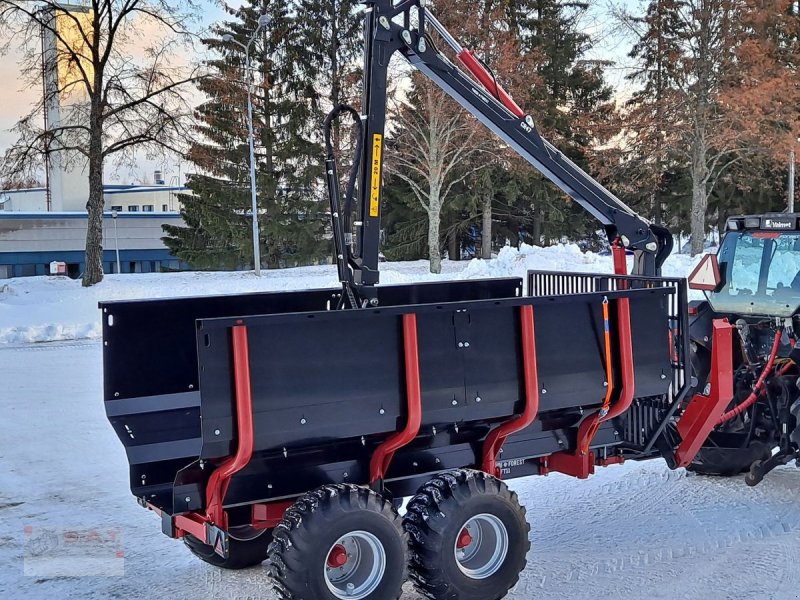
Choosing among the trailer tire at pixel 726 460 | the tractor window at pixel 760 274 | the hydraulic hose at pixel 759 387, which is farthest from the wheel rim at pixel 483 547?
the tractor window at pixel 760 274

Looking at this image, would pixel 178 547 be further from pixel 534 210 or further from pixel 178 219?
pixel 178 219

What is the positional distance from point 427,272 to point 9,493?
78.7 feet

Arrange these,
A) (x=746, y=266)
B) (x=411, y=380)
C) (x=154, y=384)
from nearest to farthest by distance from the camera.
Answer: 1. (x=411, y=380)
2. (x=154, y=384)
3. (x=746, y=266)

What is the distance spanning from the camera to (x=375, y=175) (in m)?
5.20

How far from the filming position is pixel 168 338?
5.09m

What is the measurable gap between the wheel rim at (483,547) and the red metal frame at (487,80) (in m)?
2.82

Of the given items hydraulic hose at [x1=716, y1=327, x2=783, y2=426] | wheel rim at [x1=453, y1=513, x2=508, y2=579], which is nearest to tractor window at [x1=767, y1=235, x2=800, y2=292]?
hydraulic hose at [x1=716, y1=327, x2=783, y2=426]

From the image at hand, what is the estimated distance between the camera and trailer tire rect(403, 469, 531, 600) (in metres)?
4.46

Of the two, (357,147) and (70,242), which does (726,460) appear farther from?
(70,242)

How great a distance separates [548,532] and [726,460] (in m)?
1.91

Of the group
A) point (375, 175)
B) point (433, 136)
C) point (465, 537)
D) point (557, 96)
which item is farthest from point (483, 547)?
point (557, 96)

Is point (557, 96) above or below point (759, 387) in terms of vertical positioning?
above

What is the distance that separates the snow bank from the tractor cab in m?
10.3

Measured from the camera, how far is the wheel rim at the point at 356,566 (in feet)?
14.1
